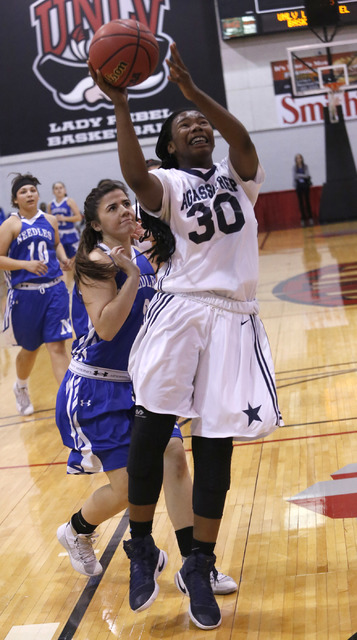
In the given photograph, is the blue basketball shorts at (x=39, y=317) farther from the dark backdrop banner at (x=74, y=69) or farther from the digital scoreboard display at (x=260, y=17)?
the dark backdrop banner at (x=74, y=69)

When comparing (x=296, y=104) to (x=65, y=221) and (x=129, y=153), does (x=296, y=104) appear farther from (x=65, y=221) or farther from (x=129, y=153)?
(x=129, y=153)

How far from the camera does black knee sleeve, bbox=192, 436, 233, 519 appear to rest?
2.77m

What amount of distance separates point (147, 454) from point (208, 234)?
0.80 metres

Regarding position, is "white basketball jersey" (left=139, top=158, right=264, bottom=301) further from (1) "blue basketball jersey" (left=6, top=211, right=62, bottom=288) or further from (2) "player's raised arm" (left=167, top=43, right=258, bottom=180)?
(1) "blue basketball jersey" (left=6, top=211, right=62, bottom=288)

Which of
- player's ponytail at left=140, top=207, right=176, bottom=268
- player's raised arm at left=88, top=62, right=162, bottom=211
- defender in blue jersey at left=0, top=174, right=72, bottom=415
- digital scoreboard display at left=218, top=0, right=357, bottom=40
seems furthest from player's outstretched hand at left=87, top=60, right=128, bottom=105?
digital scoreboard display at left=218, top=0, right=357, bottom=40

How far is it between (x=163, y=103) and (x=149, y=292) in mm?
17895

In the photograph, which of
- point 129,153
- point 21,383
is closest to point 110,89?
point 129,153

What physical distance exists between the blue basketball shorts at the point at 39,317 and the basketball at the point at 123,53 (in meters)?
3.36

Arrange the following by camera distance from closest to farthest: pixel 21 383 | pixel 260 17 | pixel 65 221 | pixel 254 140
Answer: pixel 21 383 < pixel 65 221 < pixel 260 17 < pixel 254 140

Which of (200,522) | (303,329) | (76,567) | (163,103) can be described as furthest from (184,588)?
(163,103)

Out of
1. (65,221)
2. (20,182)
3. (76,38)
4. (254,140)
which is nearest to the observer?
(20,182)

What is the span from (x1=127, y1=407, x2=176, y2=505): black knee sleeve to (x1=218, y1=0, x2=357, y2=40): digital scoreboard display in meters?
17.4

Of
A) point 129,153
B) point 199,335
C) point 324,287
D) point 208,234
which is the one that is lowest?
point 324,287

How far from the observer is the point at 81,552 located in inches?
133
